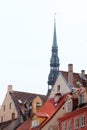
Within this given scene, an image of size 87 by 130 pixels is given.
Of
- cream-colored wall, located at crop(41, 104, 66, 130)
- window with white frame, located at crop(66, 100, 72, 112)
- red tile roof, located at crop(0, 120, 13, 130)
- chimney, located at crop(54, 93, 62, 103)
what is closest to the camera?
window with white frame, located at crop(66, 100, 72, 112)

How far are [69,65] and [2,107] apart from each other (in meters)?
28.0

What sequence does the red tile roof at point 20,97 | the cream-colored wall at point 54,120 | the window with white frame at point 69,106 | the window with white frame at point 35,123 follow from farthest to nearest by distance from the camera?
the red tile roof at point 20,97
the window with white frame at point 35,123
the cream-colored wall at point 54,120
the window with white frame at point 69,106

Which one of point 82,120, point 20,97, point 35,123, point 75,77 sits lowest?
point 82,120

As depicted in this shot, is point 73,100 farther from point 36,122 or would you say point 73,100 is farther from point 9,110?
point 9,110

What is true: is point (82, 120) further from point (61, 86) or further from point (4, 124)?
point (4, 124)

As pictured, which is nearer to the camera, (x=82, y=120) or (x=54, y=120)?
(x=82, y=120)

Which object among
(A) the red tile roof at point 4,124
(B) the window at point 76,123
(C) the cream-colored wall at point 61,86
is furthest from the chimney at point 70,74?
(A) the red tile roof at point 4,124

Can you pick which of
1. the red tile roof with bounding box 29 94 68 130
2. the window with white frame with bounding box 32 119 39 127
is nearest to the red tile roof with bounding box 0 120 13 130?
the red tile roof with bounding box 29 94 68 130

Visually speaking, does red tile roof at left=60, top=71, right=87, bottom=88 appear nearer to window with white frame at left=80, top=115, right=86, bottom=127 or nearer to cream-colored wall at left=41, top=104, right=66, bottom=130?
cream-colored wall at left=41, top=104, right=66, bottom=130

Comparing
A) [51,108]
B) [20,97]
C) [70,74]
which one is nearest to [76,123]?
[51,108]

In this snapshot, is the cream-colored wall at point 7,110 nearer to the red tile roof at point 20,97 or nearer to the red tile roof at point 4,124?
the red tile roof at point 20,97

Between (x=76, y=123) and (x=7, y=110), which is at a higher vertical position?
(x=7, y=110)

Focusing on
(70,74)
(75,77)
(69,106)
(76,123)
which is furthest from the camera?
(75,77)

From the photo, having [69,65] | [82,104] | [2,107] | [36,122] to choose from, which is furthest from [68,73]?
[2,107]
